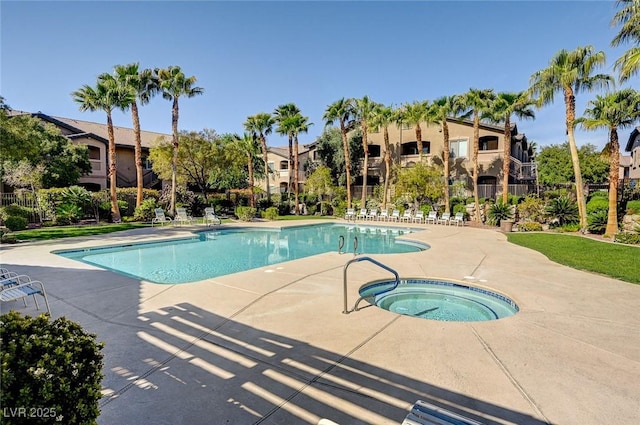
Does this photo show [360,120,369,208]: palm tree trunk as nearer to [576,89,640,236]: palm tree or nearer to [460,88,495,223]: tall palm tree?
[460,88,495,223]: tall palm tree

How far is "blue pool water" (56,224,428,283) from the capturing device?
10.0 m

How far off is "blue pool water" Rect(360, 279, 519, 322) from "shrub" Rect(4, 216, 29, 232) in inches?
654

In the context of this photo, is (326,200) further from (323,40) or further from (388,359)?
(388,359)

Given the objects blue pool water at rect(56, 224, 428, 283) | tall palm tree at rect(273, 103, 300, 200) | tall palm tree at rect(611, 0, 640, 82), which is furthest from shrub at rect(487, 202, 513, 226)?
tall palm tree at rect(273, 103, 300, 200)

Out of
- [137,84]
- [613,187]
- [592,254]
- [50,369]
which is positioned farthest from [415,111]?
[50,369]

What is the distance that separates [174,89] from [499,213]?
2220 cm

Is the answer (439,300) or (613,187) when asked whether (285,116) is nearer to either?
(613,187)

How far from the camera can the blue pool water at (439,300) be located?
6289 mm

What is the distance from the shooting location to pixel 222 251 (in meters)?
13.2

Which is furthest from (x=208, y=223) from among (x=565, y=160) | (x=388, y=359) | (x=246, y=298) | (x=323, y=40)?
(x=565, y=160)

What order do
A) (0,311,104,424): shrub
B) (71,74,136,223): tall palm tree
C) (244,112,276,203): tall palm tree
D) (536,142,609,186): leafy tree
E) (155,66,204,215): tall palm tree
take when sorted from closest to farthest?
(0,311,104,424): shrub
(71,74,136,223): tall palm tree
(155,66,204,215): tall palm tree
(244,112,276,203): tall palm tree
(536,142,609,186): leafy tree

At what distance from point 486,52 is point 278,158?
83.6ft

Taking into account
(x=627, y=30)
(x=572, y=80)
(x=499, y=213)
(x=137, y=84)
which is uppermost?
(x=137, y=84)

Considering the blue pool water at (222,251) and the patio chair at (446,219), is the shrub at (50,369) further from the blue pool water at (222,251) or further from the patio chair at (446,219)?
the patio chair at (446,219)
